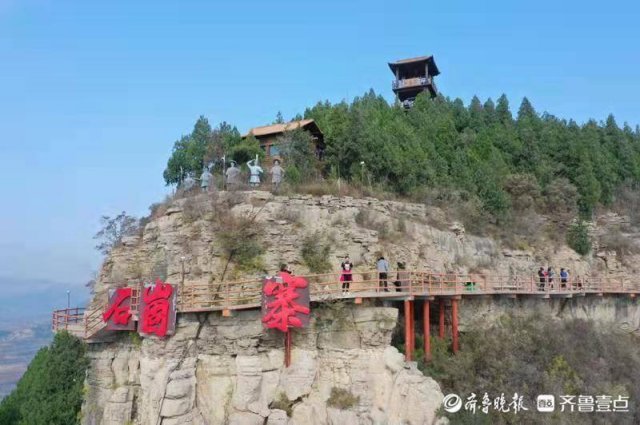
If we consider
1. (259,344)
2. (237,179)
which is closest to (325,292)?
(259,344)

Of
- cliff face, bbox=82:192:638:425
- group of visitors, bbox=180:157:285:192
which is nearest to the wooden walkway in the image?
cliff face, bbox=82:192:638:425

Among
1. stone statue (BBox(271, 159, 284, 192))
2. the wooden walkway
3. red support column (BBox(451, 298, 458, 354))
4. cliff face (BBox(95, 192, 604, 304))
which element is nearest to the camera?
the wooden walkway

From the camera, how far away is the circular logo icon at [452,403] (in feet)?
57.8

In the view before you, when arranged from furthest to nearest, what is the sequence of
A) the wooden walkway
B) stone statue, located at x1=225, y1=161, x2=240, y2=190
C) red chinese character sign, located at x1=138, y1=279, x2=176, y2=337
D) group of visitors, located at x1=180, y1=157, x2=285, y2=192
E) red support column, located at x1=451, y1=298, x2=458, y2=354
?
group of visitors, located at x1=180, y1=157, x2=285, y2=192, stone statue, located at x1=225, y1=161, x2=240, y2=190, red support column, located at x1=451, y1=298, x2=458, y2=354, the wooden walkway, red chinese character sign, located at x1=138, y1=279, x2=176, y2=337

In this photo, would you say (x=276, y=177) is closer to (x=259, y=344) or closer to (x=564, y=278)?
(x=259, y=344)

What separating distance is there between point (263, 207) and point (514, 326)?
12093 millimetres

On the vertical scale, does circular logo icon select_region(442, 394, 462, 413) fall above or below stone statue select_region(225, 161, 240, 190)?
below

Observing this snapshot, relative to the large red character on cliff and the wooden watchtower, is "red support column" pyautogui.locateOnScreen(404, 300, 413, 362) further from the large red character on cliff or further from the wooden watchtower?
the wooden watchtower

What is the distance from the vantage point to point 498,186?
1419 inches

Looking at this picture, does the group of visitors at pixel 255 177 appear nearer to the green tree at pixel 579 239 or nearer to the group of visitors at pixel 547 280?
the group of visitors at pixel 547 280

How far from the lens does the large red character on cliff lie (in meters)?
18.1

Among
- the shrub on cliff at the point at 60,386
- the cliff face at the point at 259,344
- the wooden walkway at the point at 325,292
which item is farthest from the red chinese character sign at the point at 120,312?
the shrub on cliff at the point at 60,386

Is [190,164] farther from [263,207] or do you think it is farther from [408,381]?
[408,381]

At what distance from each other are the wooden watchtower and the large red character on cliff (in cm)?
3752
